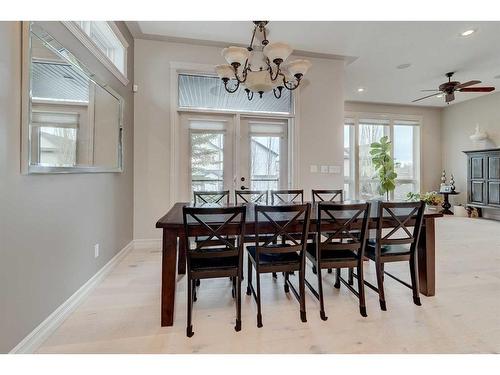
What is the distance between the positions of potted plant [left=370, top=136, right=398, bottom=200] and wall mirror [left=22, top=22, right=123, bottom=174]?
6.14 m

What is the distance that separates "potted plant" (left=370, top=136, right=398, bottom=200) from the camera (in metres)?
6.57

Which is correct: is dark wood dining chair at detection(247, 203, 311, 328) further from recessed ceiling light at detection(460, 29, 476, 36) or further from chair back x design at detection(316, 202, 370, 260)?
recessed ceiling light at detection(460, 29, 476, 36)

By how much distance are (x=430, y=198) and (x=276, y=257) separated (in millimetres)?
6473

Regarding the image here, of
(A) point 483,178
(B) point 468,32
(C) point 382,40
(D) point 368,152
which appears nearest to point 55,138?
(C) point 382,40

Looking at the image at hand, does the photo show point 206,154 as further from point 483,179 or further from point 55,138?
point 483,179

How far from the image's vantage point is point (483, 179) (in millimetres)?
6012

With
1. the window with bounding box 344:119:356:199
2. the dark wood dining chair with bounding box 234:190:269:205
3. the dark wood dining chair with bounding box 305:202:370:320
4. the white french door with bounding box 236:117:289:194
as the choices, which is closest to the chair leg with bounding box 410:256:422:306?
the dark wood dining chair with bounding box 305:202:370:320

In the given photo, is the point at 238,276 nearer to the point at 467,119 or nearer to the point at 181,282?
the point at 181,282

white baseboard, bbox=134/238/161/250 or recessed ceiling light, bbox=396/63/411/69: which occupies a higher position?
recessed ceiling light, bbox=396/63/411/69

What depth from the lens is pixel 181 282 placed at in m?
2.75

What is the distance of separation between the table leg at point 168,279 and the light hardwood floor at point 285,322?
0.09m
